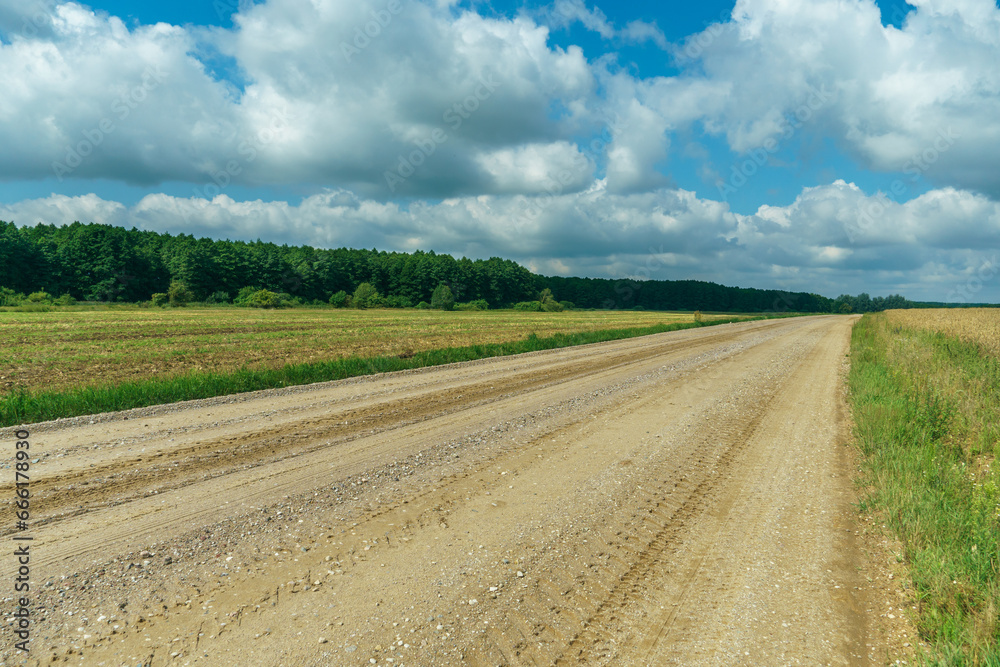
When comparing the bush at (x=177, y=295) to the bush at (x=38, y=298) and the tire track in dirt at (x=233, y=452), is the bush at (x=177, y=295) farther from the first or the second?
the tire track in dirt at (x=233, y=452)

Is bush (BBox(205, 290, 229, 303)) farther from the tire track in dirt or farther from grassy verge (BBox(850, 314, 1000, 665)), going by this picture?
grassy verge (BBox(850, 314, 1000, 665))

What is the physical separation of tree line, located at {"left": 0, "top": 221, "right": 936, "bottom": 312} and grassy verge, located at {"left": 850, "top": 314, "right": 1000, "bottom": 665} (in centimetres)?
9787

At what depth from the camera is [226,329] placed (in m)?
37.7

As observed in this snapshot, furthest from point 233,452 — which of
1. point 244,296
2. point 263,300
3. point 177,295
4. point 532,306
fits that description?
point 532,306

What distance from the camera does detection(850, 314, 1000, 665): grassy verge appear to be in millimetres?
3377

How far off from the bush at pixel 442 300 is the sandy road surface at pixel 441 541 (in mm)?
101091

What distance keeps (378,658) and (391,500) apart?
2.49 metres

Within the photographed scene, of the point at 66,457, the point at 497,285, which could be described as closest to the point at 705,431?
the point at 66,457

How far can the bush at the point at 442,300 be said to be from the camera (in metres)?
110

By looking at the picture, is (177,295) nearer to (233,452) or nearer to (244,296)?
(244,296)

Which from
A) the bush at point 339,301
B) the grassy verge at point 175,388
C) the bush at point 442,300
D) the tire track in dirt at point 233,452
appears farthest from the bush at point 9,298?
the tire track in dirt at point 233,452

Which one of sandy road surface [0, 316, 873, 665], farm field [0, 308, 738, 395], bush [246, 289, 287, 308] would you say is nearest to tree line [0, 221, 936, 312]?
bush [246, 289, 287, 308]

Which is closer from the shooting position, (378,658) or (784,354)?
(378,658)

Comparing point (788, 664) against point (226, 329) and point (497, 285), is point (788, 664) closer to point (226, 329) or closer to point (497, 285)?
point (226, 329)
